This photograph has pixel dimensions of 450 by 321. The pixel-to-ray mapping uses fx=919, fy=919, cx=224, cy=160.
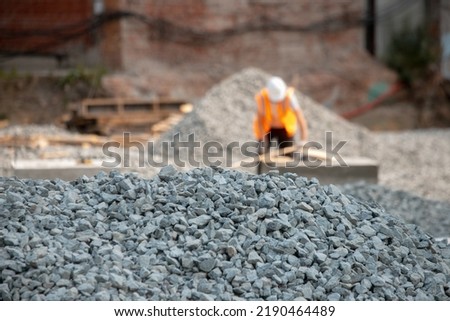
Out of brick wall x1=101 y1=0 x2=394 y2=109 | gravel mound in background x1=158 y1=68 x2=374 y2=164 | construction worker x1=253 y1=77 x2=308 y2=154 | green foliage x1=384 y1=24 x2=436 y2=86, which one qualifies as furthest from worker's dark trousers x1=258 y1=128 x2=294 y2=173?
green foliage x1=384 y1=24 x2=436 y2=86

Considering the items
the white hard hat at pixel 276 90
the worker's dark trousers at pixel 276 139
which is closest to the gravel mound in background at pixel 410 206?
the worker's dark trousers at pixel 276 139

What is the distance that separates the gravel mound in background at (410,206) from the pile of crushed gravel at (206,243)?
11.4 ft

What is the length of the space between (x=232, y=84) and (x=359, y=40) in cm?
659

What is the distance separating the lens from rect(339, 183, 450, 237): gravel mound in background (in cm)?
1023

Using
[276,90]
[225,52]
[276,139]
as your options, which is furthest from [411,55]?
[276,90]

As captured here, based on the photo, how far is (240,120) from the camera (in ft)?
52.0

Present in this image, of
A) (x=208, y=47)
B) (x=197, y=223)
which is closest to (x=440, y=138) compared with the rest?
(x=208, y=47)

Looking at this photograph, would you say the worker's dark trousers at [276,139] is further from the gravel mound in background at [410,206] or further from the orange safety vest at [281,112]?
the gravel mound in background at [410,206]

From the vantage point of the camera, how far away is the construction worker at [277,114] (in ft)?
40.3

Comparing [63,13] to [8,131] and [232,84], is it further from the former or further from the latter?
[232,84]

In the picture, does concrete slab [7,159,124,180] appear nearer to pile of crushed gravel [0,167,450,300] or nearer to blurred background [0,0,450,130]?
A: pile of crushed gravel [0,167,450,300]

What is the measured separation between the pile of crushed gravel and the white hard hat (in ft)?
17.3

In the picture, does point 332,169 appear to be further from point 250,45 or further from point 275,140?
point 250,45

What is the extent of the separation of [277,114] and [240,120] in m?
3.48
